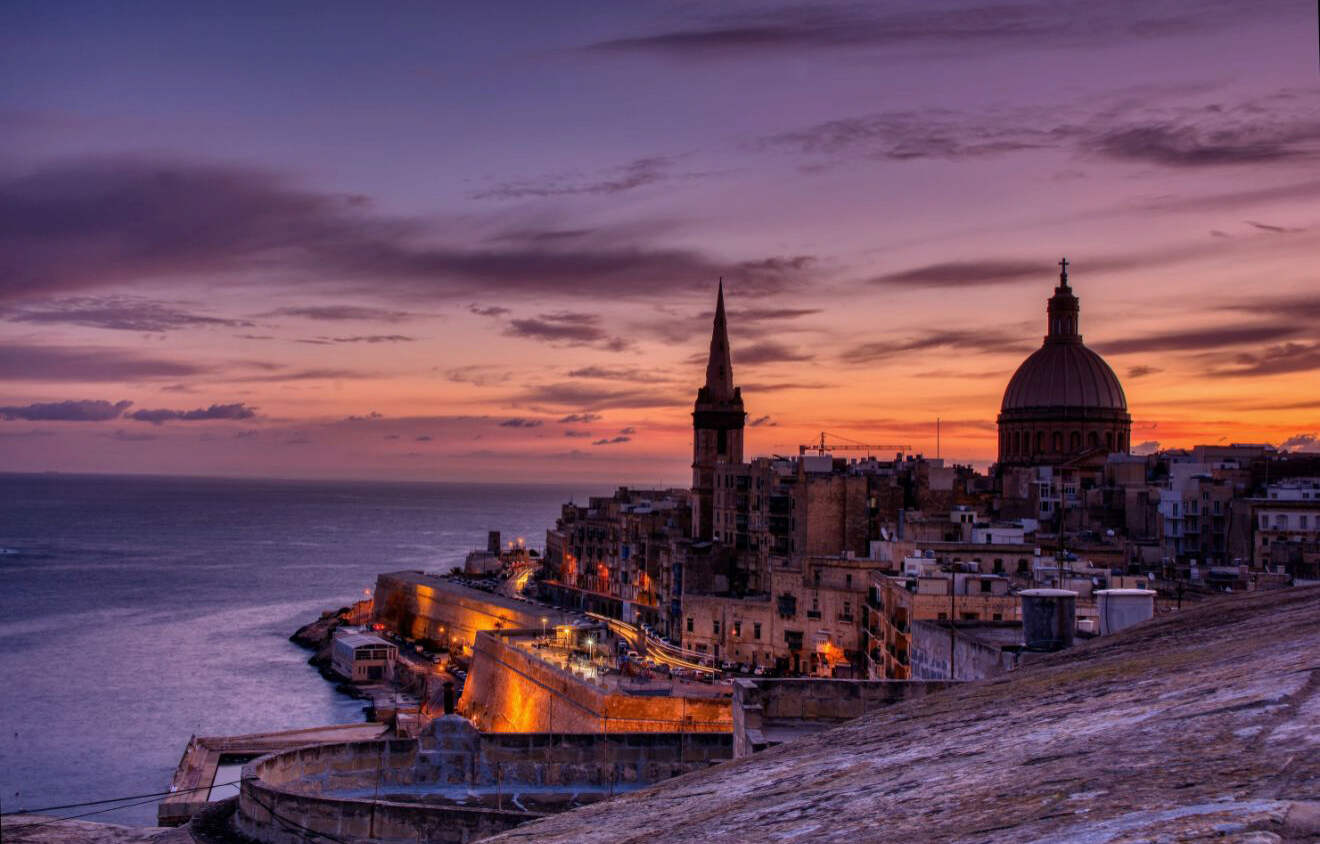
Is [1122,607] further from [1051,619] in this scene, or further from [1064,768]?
[1064,768]

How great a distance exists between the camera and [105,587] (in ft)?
347

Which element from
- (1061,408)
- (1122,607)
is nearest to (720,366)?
(1061,408)

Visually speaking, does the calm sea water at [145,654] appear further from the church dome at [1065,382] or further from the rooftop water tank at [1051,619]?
the church dome at [1065,382]

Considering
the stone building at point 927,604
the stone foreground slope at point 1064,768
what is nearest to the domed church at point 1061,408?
the stone building at point 927,604

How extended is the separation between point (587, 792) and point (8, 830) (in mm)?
12707

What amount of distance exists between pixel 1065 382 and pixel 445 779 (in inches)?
2906

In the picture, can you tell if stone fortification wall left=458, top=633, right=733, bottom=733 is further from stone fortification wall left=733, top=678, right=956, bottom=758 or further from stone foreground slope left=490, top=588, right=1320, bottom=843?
stone foreground slope left=490, top=588, right=1320, bottom=843

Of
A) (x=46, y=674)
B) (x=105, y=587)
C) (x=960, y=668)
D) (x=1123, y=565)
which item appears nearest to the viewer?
(x=960, y=668)

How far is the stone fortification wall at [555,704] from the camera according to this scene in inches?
1304

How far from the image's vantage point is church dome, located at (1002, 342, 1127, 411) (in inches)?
3243

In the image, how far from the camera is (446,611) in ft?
261

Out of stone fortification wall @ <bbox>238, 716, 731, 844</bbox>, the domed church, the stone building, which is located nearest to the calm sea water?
the stone building

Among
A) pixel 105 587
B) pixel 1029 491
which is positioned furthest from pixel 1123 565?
pixel 105 587

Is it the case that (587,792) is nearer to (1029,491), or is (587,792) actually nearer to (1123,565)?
(1123,565)
